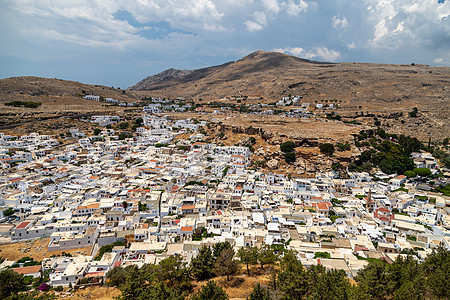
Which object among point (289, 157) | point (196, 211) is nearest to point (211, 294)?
point (196, 211)

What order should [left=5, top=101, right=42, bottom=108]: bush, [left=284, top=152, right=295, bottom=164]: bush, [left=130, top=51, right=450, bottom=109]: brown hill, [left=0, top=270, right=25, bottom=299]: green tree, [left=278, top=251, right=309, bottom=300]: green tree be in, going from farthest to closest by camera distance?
[left=130, top=51, right=450, bottom=109]: brown hill < [left=5, top=101, right=42, bottom=108]: bush < [left=284, top=152, right=295, bottom=164]: bush < [left=0, top=270, right=25, bottom=299]: green tree < [left=278, top=251, right=309, bottom=300]: green tree

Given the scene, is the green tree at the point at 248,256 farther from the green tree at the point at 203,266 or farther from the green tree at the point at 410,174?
the green tree at the point at 410,174

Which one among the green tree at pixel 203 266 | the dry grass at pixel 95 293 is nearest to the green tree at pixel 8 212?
the dry grass at pixel 95 293

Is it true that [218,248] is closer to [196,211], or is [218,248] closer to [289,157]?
[196,211]

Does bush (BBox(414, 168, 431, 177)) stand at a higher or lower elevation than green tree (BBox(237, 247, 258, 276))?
higher

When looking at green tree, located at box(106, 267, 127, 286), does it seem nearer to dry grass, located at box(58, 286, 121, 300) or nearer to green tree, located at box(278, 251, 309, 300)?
dry grass, located at box(58, 286, 121, 300)

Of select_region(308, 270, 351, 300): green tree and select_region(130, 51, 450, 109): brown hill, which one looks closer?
select_region(308, 270, 351, 300): green tree

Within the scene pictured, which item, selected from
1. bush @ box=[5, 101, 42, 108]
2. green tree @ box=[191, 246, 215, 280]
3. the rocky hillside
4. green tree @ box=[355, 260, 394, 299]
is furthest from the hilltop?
the rocky hillside
